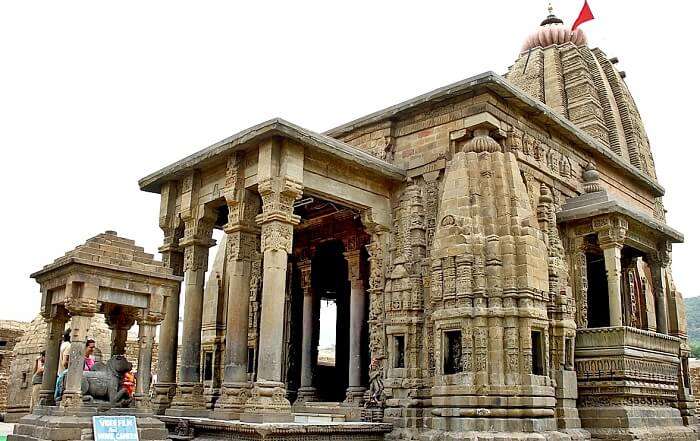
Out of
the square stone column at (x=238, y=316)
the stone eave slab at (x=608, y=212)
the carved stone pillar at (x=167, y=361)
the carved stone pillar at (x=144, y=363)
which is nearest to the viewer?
the carved stone pillar at (x=144, y=363)

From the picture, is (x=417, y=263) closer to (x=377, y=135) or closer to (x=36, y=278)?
(x=377, y=135)

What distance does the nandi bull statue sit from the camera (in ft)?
33.5

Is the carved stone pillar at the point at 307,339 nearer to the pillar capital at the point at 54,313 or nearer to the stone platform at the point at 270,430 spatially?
Answer: the stone platform at the point at 270,430

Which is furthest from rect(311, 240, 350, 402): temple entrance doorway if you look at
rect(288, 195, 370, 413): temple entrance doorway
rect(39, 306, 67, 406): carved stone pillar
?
rect(39, 306, 67, 406): carved stone pillar

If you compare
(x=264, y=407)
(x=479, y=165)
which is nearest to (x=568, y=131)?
(x=479, y=165)

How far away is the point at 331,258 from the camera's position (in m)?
19.6

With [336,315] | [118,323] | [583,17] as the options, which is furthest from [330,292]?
[583,17]

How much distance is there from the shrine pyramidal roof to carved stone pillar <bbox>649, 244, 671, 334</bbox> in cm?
1081

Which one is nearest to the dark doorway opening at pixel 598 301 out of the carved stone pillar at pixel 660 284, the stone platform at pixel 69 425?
the carved stone pillar at pixel 660 284

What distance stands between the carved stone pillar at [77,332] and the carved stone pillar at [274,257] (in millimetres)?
2654

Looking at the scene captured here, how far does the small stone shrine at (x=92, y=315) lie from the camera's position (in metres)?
9.81

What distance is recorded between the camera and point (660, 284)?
51.7ft

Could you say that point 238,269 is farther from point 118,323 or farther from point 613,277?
point 613,277

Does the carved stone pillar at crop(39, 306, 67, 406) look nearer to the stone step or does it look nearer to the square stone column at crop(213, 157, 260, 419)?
the square stone column at crop(213, 157, 260, 419)
